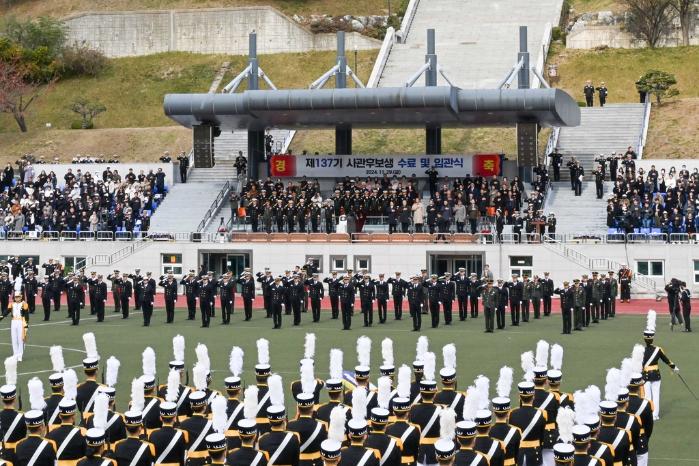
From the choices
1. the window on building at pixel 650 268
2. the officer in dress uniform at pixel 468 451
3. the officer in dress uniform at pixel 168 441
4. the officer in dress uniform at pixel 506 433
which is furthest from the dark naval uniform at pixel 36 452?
the window on building at pixel 650 268

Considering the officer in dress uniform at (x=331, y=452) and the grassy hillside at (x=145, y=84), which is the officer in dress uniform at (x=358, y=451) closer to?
the officer in dress uniform at (x=331, y=452)

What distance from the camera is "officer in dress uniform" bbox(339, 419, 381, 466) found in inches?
523

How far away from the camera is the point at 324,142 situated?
64.2m

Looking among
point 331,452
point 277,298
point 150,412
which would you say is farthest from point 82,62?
point 331,452

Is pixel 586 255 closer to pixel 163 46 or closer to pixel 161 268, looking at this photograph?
pixel 161 268

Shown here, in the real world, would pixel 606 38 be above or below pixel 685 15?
below

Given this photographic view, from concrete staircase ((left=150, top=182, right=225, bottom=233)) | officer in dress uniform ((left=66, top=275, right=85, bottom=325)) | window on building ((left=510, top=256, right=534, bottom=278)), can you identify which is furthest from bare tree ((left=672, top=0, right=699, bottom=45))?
officer in dress uniform ((left=66, top=275, right=85, bottom=325))

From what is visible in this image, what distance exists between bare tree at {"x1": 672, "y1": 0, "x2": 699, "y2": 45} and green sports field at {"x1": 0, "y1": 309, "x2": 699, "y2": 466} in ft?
143

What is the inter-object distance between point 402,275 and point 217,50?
132ft

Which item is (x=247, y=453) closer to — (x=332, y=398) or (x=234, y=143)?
(x=332, y=398)

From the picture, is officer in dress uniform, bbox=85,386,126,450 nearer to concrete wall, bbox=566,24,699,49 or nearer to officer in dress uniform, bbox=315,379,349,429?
officer in dress uniform, bbox=315,379,349,429

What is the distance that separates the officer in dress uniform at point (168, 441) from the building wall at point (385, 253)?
31.6 meters

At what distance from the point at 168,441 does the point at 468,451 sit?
139 inches

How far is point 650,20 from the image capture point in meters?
78.1
